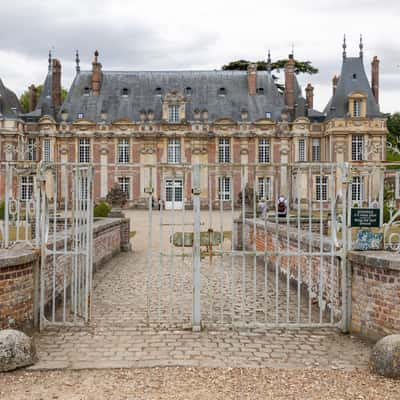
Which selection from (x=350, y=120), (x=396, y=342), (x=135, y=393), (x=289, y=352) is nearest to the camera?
(x=135, y=393)

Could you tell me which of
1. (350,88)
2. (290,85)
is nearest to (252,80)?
(290,85)

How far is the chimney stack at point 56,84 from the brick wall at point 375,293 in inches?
1383

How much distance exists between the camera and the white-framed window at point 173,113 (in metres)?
36.7

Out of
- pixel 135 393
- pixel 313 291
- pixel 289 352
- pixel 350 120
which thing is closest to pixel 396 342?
pixel 289 352

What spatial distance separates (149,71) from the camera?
129 ft

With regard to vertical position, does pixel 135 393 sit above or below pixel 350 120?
below

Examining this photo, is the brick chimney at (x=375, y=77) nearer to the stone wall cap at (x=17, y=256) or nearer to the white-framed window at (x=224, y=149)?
the white-framed window at (x=224, y=149)

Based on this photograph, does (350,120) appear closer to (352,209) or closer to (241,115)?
(241,115)

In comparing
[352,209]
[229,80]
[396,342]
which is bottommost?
[396,342]

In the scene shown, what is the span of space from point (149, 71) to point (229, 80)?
642 centimetres

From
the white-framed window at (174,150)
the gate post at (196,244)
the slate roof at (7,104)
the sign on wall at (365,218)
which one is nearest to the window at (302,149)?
the white-framed window at (174,150)

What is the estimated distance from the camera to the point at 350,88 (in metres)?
36.5

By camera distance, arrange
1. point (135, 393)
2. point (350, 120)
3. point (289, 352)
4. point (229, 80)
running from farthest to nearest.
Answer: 1. point (229, 80)
2. point (350, 120)
3. point (289, 352)
4. point (135, 393)

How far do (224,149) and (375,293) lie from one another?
106 ft
